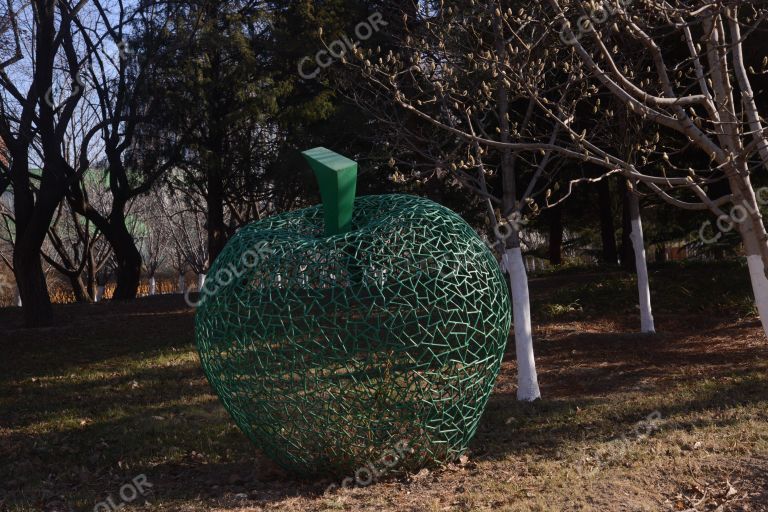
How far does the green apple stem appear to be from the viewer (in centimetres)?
548

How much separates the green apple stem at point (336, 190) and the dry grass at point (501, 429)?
1866mm

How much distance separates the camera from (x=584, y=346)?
Result: 10805mm

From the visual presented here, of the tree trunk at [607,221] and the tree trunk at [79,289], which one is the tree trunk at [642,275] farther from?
the tree trunk at [79,289]

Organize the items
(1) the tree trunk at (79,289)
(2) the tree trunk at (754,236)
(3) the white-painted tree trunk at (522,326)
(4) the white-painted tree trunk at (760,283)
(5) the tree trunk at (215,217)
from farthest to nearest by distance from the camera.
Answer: (1) the tree trunk at (79,289)
(5) the tree trunk at (215,217)
(3) the white-painted tree trunk at (522,326)
(4) the white-painted tree trunk at (760,283)
(2) the tree trunk at (754,236)

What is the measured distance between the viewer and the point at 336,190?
18.0ft

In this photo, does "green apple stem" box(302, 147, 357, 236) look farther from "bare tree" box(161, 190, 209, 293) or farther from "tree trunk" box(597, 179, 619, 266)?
"bare tree" box(161, 190, 209, 293)

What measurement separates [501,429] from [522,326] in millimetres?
1208

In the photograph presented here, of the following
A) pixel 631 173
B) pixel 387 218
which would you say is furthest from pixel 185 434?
pixel 631 173

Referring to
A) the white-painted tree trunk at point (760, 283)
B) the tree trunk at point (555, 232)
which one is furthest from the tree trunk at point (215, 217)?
the white-painted tree trunk at point (760, 283)

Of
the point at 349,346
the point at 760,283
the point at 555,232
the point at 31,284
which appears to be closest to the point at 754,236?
the point at 760,283

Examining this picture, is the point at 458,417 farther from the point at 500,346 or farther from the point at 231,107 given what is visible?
the point at 231,107

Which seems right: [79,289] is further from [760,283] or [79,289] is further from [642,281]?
[760,283]

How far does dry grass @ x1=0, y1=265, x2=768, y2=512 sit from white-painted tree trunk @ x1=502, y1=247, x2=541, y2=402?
25cm

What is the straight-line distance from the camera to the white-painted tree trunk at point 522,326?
304 inches
